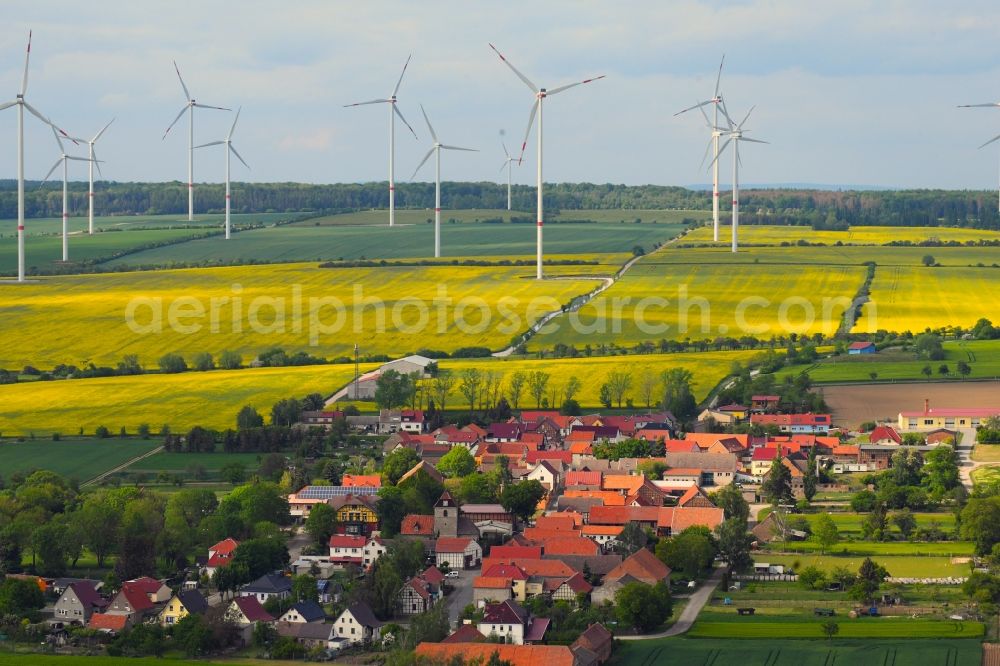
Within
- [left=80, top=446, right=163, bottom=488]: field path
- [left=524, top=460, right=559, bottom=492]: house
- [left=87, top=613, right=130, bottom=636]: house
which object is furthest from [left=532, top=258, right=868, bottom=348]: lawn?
[left=87, top=613, right=130, bottom=636]: house

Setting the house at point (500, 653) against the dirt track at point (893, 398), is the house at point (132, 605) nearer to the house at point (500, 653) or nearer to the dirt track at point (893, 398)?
the house at point (500, 653)

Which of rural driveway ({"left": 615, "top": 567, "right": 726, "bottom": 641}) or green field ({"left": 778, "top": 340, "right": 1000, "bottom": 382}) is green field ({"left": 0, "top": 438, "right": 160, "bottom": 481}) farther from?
green field ({"left": 778, "top": 340, "right": 1000, "bottom": 382})

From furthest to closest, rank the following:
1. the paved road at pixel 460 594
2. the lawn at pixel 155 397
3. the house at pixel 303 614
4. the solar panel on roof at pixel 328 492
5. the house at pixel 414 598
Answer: the lawn at pixel 155 397
the solar panel on roof at pixel 328 492
the house at pixel 414 598
the paved road at pixel 460 594
the house at pixel 303 614

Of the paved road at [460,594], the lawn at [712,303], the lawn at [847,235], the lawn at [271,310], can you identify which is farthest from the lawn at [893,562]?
the lawn at [847,235]

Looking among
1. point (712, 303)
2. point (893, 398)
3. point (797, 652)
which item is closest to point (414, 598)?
point (797, 652)

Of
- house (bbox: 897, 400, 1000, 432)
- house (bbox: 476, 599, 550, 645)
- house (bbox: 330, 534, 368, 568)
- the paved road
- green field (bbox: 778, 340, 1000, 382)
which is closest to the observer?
house (bbox: 476, 599, 550, 645)

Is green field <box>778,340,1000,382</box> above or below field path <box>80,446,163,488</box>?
above

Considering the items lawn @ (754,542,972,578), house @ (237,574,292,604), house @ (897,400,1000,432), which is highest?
house @ (897,400,1000,432)
